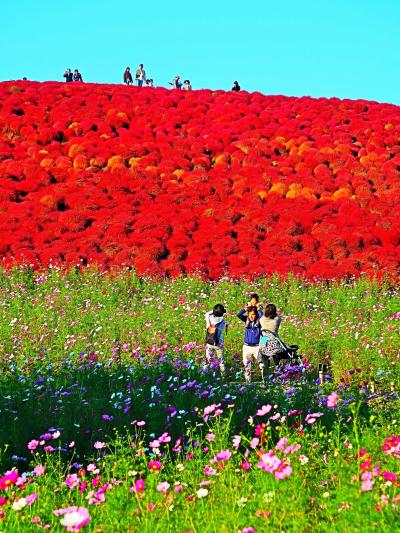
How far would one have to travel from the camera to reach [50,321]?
11164mm

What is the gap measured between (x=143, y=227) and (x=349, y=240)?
4.72m

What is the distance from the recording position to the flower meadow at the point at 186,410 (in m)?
3.83

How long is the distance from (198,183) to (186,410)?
43.4 ft

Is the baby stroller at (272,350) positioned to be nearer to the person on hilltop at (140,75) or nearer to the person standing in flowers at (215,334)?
the person standing in flowers at (215,334)

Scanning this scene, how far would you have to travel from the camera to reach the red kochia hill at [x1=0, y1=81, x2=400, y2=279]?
15812 mm

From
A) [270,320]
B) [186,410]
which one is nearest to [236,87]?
[270,320]

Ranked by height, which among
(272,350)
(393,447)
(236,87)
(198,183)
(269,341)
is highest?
(236,87)

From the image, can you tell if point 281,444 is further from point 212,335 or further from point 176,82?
point 176,82

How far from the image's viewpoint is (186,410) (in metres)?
6.77

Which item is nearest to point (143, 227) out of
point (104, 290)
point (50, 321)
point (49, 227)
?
point (49, 227)

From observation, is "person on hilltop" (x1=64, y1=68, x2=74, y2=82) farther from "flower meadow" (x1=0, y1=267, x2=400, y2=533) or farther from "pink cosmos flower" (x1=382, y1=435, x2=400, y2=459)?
"pink cosmos flower" (x1=382, y1=435, x2=400, y2=459)

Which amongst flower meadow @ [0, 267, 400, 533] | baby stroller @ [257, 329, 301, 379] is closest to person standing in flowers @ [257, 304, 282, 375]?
baby stroller @ [257, 329, 301, 379]

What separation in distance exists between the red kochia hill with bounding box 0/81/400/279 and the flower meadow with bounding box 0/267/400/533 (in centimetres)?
130

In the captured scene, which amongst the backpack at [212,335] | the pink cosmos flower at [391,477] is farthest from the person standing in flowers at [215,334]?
the pink cosmos flower at [391,477]
